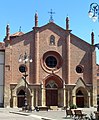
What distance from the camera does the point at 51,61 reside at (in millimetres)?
61312

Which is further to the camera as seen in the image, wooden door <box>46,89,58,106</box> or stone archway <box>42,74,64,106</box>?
wooden door <box>46,89,58,106</box>

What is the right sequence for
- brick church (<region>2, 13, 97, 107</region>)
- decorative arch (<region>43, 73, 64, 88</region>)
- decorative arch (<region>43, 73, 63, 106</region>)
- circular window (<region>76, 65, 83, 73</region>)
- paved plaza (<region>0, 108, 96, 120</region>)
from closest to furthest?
paved plaza (<region>0, 108, 96, 120</region>), brick church (<region>2, 13, 97, 107</region>), decorative arch (<region>43, 73, 64, 88</region>), decorative arch (<region>43, 73, 63, 106</region>), circular window (<region>76, 65, 83, 73</region>)

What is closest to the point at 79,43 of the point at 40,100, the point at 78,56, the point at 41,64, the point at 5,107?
the point at 78,56

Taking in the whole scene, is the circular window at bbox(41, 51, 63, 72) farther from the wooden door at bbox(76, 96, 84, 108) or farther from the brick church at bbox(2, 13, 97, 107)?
the wooden door at bbox(76, 96, 84, 108)

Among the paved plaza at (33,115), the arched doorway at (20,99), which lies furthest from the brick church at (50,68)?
the paved plaza at (33,115)

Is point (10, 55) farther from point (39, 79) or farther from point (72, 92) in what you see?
point (72, 92)

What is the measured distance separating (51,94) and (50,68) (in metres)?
4.24

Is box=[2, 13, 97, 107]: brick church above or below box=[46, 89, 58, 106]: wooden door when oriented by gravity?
above

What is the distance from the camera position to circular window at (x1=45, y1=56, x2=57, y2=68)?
61031 mm

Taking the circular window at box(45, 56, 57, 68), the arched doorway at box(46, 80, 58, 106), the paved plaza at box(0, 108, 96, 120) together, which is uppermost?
the circular window at box(45, 56, 57, 68)

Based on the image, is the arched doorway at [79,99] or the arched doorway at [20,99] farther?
the arched doorway at [79,99]

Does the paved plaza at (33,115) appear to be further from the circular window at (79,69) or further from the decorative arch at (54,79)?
the circular window at (79,69)

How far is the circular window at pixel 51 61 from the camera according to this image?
6103cm

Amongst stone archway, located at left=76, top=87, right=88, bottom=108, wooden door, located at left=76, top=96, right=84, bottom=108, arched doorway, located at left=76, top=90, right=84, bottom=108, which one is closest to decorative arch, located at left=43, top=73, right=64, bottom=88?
stone archway, located at left=76, top=87, right=88, bottom=108
